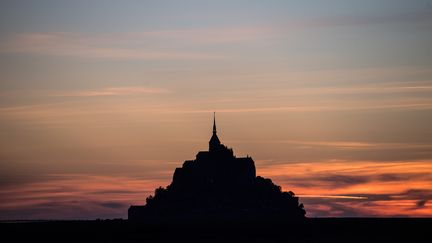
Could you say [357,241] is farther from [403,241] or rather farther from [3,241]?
[3,241]

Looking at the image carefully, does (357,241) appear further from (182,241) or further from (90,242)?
(90,242)

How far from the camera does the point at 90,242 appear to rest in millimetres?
151875

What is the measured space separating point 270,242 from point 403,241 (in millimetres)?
19530

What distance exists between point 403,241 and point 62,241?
5182 cm

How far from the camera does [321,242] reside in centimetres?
14800

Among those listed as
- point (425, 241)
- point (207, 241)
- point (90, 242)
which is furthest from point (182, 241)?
point (425, 241)

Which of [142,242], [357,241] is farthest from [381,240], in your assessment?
[142,242]

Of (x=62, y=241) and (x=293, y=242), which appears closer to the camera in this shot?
(x=293, y=242)

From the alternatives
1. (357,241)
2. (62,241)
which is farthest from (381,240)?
(62,241)

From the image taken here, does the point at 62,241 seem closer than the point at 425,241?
No

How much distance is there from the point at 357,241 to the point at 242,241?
1688cm

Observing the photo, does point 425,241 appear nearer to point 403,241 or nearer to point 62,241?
point 403,241

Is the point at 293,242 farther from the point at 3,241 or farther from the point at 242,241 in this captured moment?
the point at 3,241

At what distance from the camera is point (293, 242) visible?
144875mm
